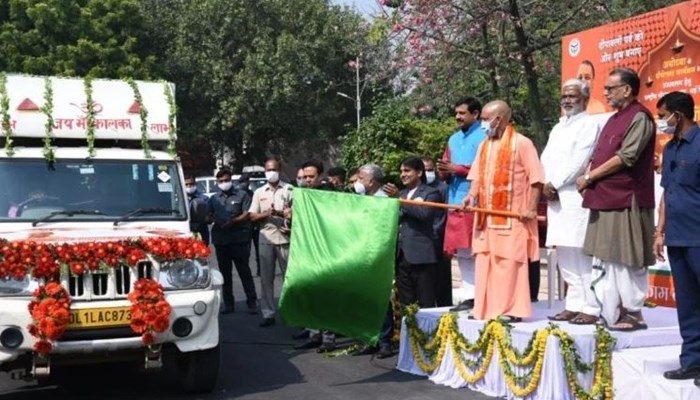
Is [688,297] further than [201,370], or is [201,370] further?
[201,370]

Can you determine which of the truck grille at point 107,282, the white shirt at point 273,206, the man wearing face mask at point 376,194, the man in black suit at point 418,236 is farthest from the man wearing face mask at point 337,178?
the truck grille at point 107,282

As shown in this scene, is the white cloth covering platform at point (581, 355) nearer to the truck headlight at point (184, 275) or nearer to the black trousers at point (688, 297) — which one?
the black trousers at point (688, 297)

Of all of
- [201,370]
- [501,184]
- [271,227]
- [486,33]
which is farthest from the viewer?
[486,33]

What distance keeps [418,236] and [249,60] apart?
29.0 meters

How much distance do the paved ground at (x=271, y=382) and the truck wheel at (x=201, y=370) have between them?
85mm

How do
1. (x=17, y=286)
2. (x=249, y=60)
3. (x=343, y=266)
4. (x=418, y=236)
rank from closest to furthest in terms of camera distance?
(x=17, y=286) → (x=343, y=266) → (x=418, y=236) → (x=249, y=60)

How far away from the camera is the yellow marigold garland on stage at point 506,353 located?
6.04m

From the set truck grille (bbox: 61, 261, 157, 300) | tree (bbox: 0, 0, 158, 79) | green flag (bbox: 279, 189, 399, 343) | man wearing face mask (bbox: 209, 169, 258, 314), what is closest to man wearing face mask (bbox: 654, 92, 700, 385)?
green flag (bbox: 279, 189, 399, 343)

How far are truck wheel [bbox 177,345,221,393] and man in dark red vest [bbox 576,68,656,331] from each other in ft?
9.97

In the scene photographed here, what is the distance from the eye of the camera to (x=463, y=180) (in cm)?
792

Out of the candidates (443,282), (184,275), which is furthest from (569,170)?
(184,275)

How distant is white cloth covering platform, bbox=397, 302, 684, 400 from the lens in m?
5.88

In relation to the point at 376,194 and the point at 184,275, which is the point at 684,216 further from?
the point at 184,275

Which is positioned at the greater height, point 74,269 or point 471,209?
point 471,209
